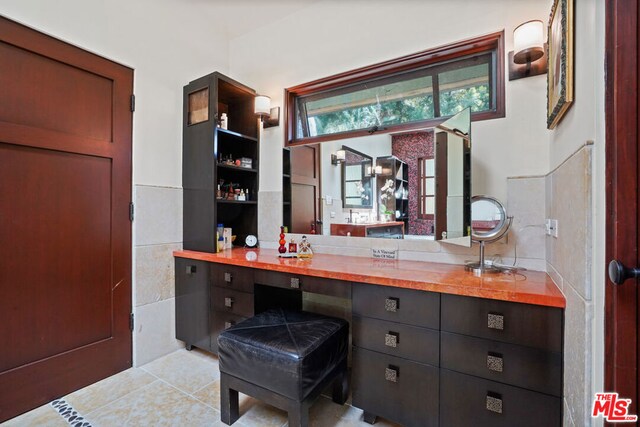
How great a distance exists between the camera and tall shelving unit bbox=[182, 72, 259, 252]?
2.33m

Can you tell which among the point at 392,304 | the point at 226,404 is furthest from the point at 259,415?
the point at 392,304

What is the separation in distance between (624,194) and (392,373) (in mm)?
1207

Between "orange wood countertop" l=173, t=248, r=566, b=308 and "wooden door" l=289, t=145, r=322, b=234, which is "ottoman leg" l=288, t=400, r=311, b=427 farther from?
"wooden door" l=289, t=145, r=322, b=234

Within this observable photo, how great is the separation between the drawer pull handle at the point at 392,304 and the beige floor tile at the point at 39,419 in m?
1.85

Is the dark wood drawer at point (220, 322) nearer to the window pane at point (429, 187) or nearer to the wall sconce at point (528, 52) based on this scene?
the window pane at point (429, 187)

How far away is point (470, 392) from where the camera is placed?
4.29ft

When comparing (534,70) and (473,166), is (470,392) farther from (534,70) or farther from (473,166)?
(534,70)

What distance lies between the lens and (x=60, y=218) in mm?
1794

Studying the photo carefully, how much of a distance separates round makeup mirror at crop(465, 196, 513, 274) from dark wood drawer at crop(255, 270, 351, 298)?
0.77 meters

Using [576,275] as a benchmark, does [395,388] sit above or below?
below

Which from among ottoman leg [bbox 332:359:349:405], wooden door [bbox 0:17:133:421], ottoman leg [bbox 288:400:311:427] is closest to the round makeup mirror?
ottoman leg [bbox 332:359:349:405]

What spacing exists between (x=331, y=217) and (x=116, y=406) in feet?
6.11

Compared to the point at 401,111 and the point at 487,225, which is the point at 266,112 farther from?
the point at 487,225

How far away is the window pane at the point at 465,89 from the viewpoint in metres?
1.91
